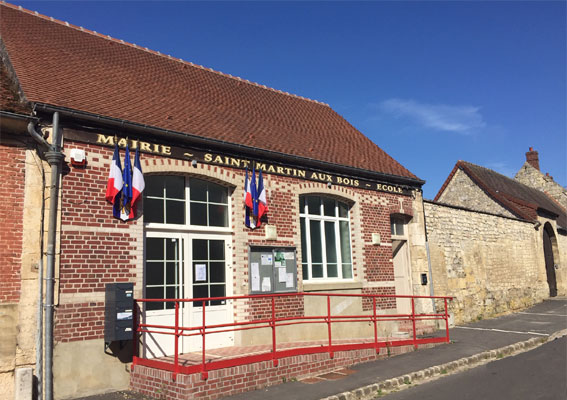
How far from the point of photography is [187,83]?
12.1m

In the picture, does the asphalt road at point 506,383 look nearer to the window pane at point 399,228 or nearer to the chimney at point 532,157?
the window pane at point 399,228

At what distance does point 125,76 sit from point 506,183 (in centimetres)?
2193

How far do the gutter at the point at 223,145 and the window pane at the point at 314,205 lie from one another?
0.76 meters

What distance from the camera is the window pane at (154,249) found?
27.6 feet

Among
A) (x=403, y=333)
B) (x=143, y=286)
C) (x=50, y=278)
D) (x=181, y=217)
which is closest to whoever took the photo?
(x=50, y=278)

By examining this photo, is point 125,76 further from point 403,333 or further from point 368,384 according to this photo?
point 403,333

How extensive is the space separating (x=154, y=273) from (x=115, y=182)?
1.75m

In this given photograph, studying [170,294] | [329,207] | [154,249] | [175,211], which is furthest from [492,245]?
[154,249]

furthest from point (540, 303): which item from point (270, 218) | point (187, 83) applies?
point (187, 83)

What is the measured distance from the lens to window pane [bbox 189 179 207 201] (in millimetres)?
9281

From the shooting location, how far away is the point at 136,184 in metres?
8.04

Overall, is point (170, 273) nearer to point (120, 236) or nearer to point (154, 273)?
point (154, 273)

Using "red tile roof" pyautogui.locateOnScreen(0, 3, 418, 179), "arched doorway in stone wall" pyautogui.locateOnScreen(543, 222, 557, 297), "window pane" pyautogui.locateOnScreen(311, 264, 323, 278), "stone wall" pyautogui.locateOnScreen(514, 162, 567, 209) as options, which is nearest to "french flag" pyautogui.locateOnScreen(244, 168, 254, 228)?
"red tile roof" pyautogui.locateOnScreen(0, 3, 418, 179)

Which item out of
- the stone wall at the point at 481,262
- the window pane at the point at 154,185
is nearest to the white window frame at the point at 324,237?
the stone wall at the point at 481,262
